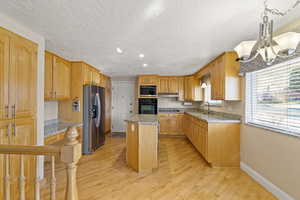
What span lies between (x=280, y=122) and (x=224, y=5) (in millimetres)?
1764

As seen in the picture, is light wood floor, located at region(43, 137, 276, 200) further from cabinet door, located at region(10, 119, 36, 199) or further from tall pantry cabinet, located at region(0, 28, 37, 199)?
tall pantry cabinet, located at region(0, 28, 37, 199)

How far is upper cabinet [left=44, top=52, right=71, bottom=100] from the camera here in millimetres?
2982

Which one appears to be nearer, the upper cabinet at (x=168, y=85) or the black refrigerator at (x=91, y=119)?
the black refrigerator at (x=91, y=119)

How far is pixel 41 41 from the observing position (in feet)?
7.63

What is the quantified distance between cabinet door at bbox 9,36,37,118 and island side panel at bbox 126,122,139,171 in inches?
62.2

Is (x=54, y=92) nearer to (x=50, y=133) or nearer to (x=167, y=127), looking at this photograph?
(x=50, y=133)

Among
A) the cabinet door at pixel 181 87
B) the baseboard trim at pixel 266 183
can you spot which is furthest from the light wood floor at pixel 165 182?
the cabinet door at pixel 181 87

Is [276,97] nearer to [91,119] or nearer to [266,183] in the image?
[266,183]

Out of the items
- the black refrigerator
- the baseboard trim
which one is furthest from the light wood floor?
the black refrigerator

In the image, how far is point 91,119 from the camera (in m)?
3.84

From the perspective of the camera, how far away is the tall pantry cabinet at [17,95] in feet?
5.80

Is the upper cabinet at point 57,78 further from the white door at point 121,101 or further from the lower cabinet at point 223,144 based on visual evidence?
the lower cabinet at point 223,144

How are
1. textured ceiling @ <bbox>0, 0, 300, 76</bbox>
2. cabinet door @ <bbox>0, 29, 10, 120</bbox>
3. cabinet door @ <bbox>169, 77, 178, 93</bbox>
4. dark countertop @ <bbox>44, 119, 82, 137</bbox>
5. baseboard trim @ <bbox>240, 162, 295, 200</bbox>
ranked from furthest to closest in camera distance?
1. cabinet door @ <bbox>169, 77, 178, 93</bbox>
2. dark countertop @ <bbox>44, 119, 82, 137</bbox>
3. baseboard trim @ <bbox>240, 162, 295, 200</bbox>
4. cabinet door @ <bbox>0, 29, 10, 120</bbox>
5. textured ceiling @ <bbox>0, 0, 300, 76</bbox>

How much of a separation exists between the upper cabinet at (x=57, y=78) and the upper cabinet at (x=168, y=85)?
3.15 m
